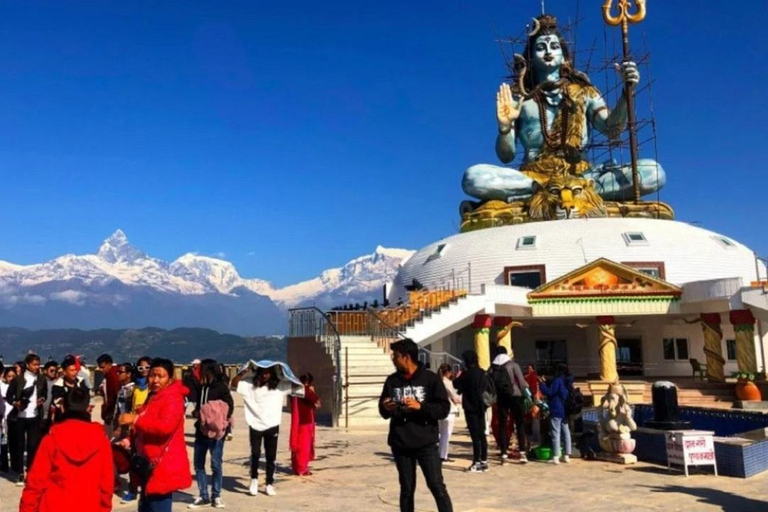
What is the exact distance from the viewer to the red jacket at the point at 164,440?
5043 mm

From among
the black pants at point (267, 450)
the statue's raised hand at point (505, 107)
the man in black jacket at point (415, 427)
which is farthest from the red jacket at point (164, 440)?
the statue's raised hand at point (505, 107)

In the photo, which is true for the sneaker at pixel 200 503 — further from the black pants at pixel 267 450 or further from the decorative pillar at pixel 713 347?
the decorative pillar at pixel 713 347

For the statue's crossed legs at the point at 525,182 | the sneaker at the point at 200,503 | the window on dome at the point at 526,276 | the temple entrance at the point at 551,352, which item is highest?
the statue's crossed legs at the point at 525,182

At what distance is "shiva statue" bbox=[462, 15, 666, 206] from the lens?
3291 cm

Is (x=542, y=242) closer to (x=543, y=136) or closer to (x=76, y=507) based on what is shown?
(x=543, y=136)

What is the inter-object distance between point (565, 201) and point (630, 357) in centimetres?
721

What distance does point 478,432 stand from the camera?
973cm

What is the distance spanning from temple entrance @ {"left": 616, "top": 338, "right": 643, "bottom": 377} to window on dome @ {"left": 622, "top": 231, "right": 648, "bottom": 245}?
13.9 feet

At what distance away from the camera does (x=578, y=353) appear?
28.8 metres

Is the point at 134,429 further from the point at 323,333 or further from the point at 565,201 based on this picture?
the point at 565,201

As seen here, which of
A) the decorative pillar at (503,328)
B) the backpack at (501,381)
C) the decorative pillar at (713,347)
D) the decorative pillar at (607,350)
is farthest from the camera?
the decorative pillar at (503,328)

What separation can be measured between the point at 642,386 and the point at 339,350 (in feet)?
35.5

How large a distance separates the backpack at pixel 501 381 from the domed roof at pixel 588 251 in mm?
16503

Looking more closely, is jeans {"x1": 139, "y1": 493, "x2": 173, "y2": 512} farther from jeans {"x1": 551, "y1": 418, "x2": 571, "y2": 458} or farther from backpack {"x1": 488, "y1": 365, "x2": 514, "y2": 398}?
jeans {"x1": 551, "y1": 418, "x2": 571, "y2": 458}
